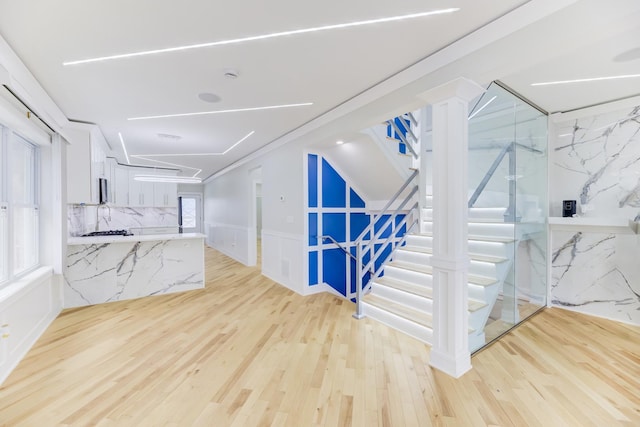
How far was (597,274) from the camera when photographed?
3463 millimetres

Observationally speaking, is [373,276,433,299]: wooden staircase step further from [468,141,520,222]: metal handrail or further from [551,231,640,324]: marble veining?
[551,231,640,324]: marble veining

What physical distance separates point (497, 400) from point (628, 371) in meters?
1.32

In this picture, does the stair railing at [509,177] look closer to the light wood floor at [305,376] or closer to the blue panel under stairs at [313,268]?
the light wood floor at [305,376]

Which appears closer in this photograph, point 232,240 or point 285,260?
point 285,260

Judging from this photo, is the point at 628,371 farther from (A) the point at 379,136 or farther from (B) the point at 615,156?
(A) the point at 379,136

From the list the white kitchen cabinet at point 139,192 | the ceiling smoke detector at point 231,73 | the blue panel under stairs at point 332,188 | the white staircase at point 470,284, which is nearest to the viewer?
the ceiling smoke detector at point 231,73

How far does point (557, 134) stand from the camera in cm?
380

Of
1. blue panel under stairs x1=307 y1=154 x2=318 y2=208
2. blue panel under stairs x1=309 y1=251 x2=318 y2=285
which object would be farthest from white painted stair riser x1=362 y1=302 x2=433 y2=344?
blue panel under stairs x1=307 y1=154 x2=318 y2=208

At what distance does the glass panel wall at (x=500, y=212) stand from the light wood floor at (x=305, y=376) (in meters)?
0.32

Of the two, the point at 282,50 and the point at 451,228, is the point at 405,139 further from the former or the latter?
the point at 282,50

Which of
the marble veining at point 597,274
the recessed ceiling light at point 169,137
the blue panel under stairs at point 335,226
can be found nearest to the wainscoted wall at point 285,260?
the blue panel under stairs at point 335,226

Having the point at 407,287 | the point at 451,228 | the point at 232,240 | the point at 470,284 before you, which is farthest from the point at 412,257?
the point at 232,240

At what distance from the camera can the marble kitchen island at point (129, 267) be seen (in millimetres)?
3912

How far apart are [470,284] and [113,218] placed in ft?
25.7
